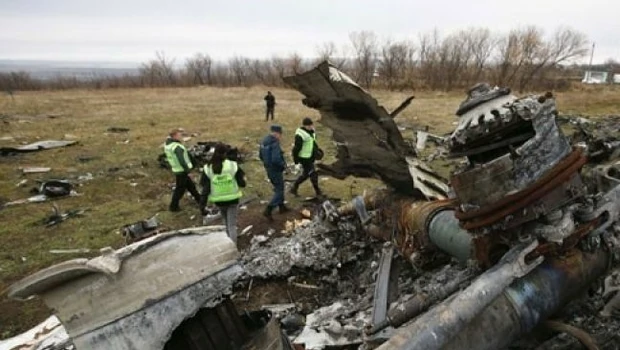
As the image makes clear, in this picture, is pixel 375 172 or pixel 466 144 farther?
pixel 375 172

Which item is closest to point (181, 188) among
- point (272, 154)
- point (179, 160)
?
point (179, 160)

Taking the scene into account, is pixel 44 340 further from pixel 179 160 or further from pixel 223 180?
pixel 179 160

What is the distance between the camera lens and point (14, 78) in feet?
139

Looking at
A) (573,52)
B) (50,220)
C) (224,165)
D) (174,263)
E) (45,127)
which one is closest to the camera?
(174,263)

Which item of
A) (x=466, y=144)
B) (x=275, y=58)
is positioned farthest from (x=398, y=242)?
(x=275, y=58)

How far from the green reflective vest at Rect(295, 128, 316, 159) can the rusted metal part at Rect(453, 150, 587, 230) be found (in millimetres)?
6644

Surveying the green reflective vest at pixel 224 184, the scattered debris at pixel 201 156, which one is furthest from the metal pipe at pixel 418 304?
the scattered debris at pixel 201 156

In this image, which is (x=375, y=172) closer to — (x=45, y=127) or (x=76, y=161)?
(x=76, y=161)

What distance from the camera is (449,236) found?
10.0ft

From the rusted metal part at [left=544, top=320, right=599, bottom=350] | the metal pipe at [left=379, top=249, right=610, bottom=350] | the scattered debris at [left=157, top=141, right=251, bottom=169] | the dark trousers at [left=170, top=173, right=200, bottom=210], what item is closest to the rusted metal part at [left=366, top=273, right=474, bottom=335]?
the metal pipe at [left=379, top=249, right=610, bottom=350]

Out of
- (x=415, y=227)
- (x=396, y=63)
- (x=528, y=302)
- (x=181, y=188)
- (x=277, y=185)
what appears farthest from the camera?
(x=396, y=63)

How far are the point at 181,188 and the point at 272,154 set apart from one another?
2044 mm

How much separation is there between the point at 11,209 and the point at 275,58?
50.4 meters

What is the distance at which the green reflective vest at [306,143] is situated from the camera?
8.90 m
